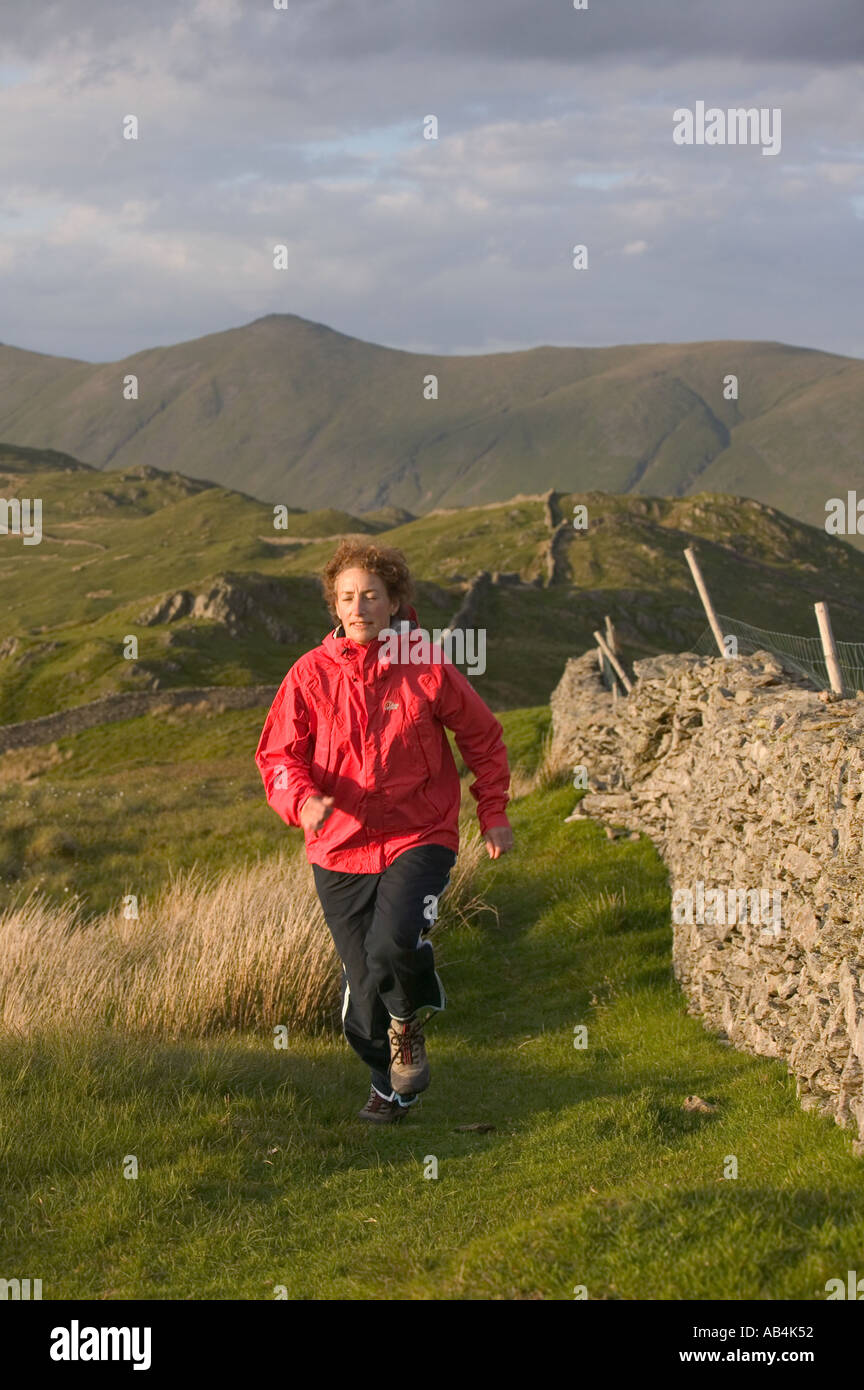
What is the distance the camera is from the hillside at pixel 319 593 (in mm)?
61969

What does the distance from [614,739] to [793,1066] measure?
8693 millimetres

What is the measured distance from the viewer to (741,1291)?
148 inches

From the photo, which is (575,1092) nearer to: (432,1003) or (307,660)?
(432,1003)

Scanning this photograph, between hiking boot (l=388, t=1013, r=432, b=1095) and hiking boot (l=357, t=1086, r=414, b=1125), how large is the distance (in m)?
0.15

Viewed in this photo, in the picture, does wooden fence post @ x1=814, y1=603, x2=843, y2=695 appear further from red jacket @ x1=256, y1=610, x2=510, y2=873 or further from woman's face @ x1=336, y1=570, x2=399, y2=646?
woman's face @ x1=336, y1=570, x2=399, y2=646

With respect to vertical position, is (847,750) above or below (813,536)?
below

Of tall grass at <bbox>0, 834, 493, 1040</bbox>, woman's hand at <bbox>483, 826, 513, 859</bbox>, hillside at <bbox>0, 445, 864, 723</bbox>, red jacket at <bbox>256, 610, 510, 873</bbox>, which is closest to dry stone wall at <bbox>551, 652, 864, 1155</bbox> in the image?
woman's hand at <bbox>483, 826, 513, 859</bbox>

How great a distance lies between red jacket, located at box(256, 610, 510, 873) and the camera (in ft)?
19.3

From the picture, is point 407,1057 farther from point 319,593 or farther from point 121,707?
point 319,593

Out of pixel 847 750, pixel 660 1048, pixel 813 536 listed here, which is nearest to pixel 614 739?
pixel 660 1048

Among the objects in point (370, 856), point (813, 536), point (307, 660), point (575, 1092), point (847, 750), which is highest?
point (813, 536)

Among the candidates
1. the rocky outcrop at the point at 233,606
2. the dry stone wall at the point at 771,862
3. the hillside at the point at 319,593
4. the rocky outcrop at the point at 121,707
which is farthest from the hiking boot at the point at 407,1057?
the rocky outcrop at the point at 233,606

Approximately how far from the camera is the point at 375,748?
5.89m

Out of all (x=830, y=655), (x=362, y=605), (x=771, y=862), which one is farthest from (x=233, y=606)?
(x=362, y=605)
